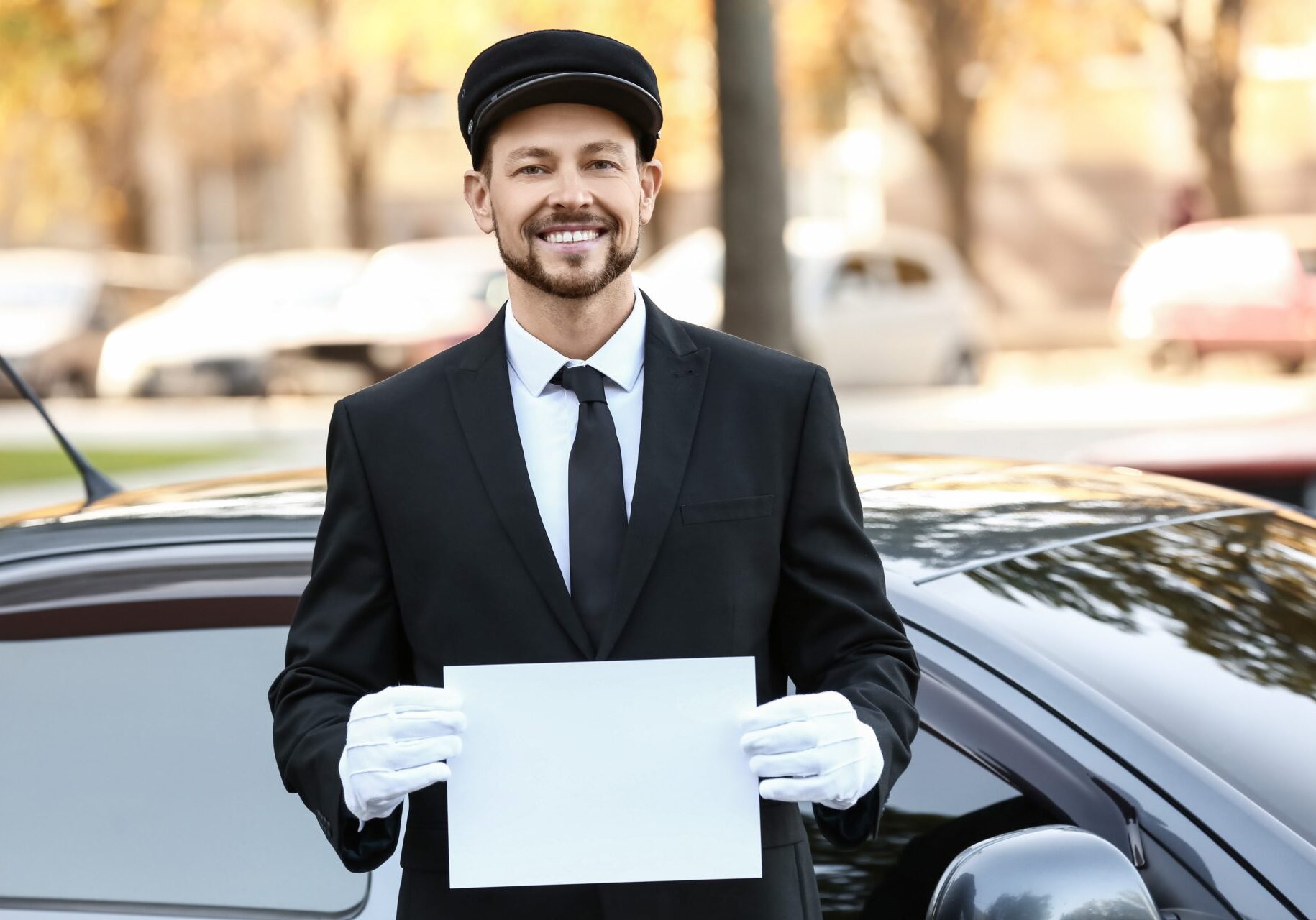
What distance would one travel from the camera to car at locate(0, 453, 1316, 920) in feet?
7.30

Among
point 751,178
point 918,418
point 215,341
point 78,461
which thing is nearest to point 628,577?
point 78,461

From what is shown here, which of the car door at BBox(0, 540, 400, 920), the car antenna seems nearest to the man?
the car door at BBox(0, 540, 400, 920)

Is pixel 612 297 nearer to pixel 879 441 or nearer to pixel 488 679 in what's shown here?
pixel 488 679

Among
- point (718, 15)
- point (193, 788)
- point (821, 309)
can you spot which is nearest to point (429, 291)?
point (821, 309)

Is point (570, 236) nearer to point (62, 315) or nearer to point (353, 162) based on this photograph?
point (62, 315)

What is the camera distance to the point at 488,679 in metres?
1.96

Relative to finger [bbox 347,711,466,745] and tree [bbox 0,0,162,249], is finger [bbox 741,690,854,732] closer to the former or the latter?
finger [bbox 347,711,466,745]

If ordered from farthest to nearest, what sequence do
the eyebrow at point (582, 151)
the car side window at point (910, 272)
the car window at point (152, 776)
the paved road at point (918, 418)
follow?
1. the car side window at point (910, 272)
2. the paved road at point (918, 418)
3. the car window at point (152, 776)
4. the eyebrow at point (582, 151)

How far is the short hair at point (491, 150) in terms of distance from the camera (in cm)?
217

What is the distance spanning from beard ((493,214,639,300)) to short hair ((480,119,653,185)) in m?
0.12

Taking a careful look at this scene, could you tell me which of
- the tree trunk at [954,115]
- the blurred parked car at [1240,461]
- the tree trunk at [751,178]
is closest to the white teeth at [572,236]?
the blurred parked car at [1240,461]

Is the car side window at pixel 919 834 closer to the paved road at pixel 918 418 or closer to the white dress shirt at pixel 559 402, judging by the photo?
the white dress shirt at pixel 559 402

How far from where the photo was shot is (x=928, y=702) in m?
2.33

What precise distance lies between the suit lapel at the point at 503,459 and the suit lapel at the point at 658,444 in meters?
0.07
